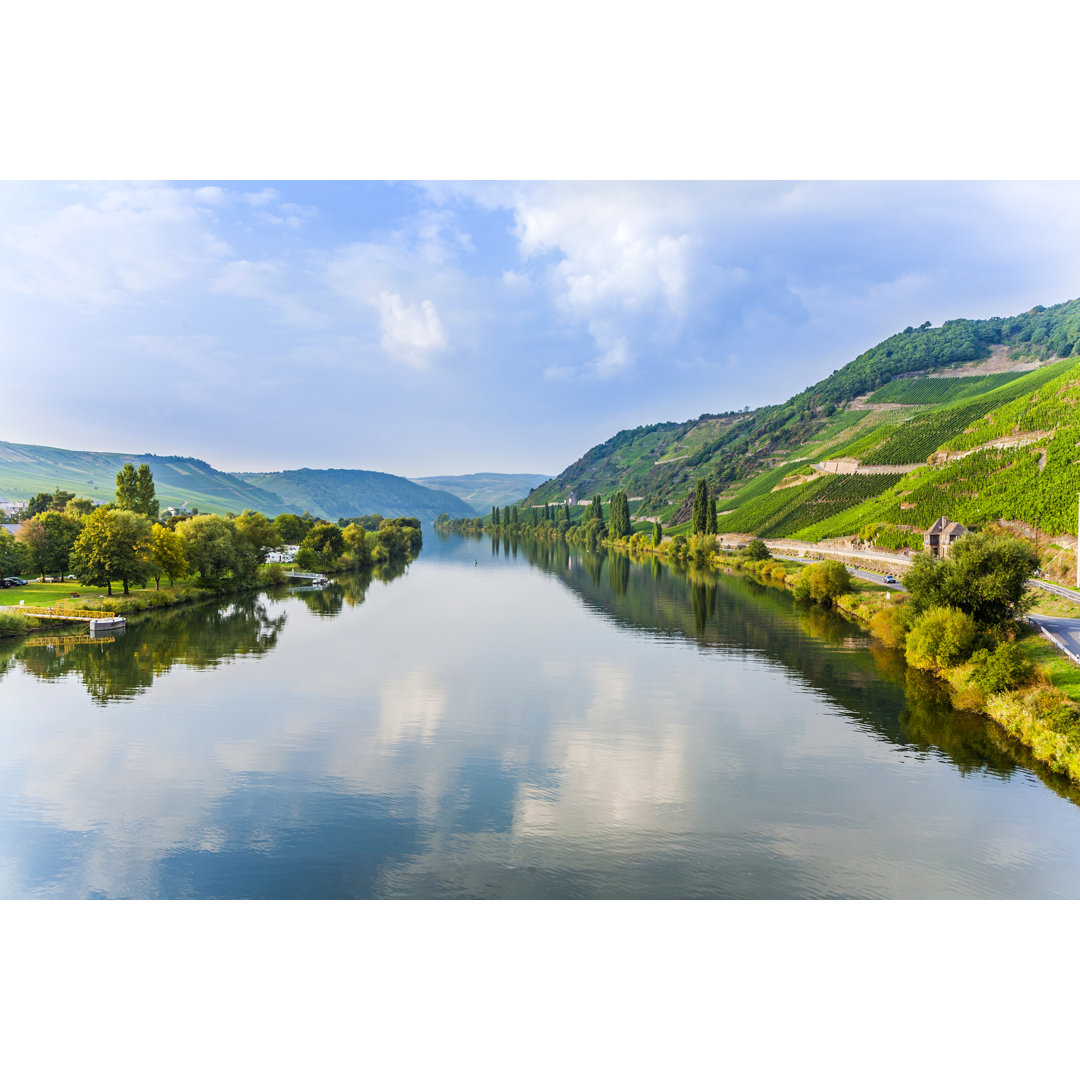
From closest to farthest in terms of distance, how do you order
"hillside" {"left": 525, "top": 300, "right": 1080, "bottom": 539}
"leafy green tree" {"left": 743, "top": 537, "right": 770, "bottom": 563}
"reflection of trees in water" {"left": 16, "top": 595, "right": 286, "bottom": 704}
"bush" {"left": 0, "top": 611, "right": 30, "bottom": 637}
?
"reflection of trees in water" {"left": 16, "top": 595, "right": 286, "bottom": 704}, "bush" {"left": 0, "top": 611, "right": 30, "bottom": 637}, "hillside" {"left": 525, "top": 300, "right": 1080, "bottom": 539}, "leafy green tree" {"left": 743, "top": 537, "right": 770, "bottom": 563}

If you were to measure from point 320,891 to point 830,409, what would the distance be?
15938 centimetres

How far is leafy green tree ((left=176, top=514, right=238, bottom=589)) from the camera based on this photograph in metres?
52.8

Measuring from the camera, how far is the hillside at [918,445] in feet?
195

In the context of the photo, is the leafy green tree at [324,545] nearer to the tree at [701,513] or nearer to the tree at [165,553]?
the tree at [165,553]

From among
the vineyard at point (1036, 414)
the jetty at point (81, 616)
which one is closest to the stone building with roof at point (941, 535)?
the vineyard at point (1036, 414)

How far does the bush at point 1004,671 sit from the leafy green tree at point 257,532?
2174 inches

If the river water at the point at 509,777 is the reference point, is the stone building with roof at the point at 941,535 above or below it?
above

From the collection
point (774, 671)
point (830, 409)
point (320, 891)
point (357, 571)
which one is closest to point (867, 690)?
point (774, 671)

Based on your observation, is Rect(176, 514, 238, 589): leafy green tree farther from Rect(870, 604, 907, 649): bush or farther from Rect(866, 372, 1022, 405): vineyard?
Rect(866, 372, 1022, 405): vineyard

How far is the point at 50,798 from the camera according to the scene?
17656 mm

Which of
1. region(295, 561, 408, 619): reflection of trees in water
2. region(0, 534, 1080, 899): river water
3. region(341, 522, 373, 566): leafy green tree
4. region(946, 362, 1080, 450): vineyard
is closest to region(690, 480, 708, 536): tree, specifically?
region(946, 362, 1080, 450): vineyard

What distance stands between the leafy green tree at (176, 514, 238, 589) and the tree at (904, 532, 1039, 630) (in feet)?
157

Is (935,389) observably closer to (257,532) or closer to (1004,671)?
(257,532)

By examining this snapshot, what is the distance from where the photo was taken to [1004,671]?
2311 centimetres
